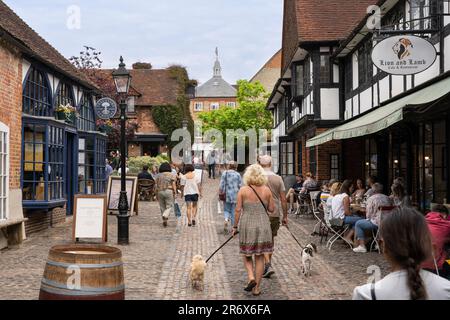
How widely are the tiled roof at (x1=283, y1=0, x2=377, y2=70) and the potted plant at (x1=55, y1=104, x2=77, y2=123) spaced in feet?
29.1

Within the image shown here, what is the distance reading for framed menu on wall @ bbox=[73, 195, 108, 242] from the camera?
461 inches

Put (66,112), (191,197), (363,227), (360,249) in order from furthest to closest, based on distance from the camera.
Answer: (66,112)
(191,197)
(360,249)
(363,227)

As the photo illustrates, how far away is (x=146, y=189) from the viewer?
2453cm

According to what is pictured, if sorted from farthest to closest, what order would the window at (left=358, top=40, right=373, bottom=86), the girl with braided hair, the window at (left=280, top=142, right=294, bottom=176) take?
the window at (left=280, top=142, right=294, bottom=176) < the window at (left=358, top=40, right=373, bottom=86) < the girl with braided hair

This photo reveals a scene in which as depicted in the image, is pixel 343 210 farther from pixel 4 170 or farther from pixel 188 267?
pixel 4 170

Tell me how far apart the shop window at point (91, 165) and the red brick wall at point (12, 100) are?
4.96m

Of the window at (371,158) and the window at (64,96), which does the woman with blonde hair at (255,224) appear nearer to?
the window at (64,96)

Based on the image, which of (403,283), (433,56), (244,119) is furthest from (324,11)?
(244,119)

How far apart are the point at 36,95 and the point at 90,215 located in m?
4.06

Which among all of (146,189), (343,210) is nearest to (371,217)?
(343,210)

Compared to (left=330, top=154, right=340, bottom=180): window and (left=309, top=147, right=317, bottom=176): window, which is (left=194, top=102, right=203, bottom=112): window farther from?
(left=330, top=154, right=340, bottom=180): window

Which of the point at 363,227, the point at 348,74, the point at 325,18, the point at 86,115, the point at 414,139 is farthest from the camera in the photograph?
the point at 325,18

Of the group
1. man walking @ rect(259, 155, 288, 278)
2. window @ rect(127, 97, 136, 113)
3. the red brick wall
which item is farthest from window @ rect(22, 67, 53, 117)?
window @ rect(127, 97, 136, 113)
